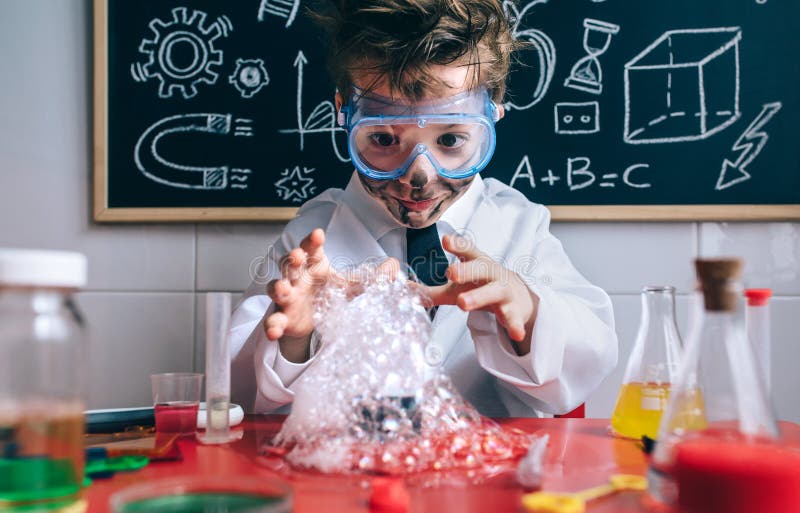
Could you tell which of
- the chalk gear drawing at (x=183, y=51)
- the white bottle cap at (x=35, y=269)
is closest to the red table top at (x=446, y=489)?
the white bottle cap at (x=35, y=269)

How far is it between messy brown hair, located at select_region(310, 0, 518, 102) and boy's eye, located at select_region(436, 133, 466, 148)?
9cm

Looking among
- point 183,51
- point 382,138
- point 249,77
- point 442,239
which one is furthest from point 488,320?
point 183,51

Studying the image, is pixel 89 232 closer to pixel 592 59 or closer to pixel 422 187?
pixel 422 187

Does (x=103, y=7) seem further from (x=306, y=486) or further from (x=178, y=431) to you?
(x=306, y=486)

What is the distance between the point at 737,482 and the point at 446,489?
26 centimetres

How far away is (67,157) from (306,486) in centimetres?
139

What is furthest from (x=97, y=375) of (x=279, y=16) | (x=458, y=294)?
(x=458, y=294)

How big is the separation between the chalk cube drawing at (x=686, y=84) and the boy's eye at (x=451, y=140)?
2.10 feet

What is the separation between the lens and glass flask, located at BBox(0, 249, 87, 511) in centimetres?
50

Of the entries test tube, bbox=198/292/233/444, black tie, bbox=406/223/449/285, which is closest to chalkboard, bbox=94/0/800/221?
black tie, bbox=406/223/449/285

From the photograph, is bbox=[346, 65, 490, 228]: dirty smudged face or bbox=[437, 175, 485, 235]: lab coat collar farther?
bbox=[437, 175, 485, 235]: lab coat collar

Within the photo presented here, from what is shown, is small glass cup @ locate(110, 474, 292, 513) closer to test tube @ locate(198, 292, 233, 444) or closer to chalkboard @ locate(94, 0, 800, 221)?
test tube @ locate(198, 292, 233, 444)

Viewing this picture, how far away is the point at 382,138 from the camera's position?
3.82 feet

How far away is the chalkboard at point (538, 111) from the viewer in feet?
5.13
